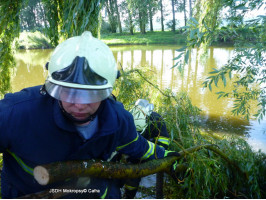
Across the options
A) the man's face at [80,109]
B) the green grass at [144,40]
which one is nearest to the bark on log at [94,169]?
the man's face at [80,109]

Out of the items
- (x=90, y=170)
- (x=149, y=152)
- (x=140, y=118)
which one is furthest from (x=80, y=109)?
(x=140, y=118)

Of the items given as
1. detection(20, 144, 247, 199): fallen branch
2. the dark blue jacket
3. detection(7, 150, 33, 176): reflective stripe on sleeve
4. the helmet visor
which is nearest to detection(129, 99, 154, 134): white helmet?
detection(20, 144, 247, 199): fallen branch

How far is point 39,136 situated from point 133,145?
2.49 ft

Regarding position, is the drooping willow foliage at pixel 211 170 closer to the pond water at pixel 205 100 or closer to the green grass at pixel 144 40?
the pond water at pixel 205 100

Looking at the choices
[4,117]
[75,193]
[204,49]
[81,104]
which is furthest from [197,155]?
[204,49]

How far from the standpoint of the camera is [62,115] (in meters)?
1.48

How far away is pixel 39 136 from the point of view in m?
1.47

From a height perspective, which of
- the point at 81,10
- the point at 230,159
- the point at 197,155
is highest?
the point at 81,10

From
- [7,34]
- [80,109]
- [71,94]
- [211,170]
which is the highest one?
[7,34]

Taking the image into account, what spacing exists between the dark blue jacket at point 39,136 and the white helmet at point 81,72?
6.6 inches

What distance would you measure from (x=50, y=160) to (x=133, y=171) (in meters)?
0.69

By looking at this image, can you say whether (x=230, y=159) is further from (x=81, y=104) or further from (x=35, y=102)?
(x=35, y=102)

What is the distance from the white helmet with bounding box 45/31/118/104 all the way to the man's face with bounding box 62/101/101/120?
91 mm

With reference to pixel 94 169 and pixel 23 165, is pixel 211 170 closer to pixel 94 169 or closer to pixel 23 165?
pixel 94 169
